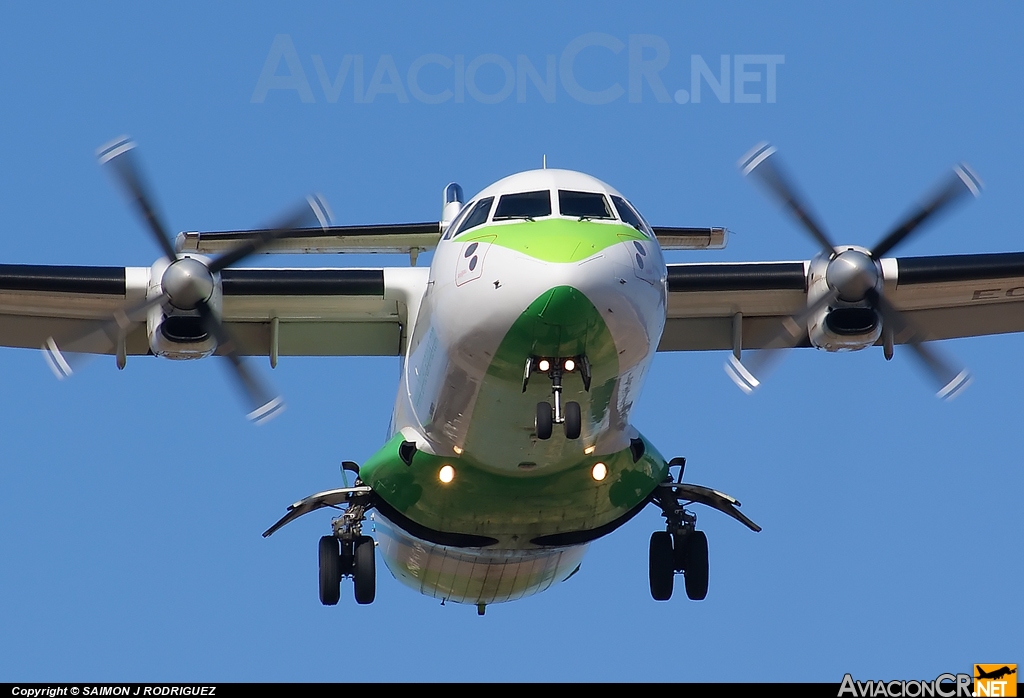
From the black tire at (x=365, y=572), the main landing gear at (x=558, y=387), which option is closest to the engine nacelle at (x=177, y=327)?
the black tire at (x=365, y=572)

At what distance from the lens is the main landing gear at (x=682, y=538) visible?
17328 millimetres

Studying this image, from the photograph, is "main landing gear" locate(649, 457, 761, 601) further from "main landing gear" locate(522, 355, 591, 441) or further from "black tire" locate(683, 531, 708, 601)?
"main landing gear" locate(522, 355, 591, 441)

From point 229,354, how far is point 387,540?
295 centimetres

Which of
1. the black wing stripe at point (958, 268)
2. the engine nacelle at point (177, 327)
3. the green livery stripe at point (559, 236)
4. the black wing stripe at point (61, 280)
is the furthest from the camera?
the black wing stripe at point (958, 268)

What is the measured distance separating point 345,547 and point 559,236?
4984 millimetres

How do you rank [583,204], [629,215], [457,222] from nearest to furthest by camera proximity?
[583,204] < [629,215] < [457,222]

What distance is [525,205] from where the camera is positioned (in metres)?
14.5

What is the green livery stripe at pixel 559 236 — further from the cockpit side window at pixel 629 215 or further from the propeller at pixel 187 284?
the propeller at pixel 187 284

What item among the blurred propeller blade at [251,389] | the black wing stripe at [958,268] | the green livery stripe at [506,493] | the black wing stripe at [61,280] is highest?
the black wing stripe at [958,268]

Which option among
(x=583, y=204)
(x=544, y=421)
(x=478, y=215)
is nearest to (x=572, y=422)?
(x=544, y=421)

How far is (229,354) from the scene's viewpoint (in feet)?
54.6

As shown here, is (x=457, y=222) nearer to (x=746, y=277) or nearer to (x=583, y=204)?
(x=583, y=204)

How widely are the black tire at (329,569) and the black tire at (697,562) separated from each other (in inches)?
146

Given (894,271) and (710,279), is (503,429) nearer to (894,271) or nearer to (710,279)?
(710,279)
